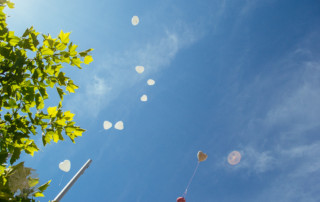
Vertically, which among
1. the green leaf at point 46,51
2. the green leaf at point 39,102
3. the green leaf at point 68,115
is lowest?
the green leaf at point 39,102

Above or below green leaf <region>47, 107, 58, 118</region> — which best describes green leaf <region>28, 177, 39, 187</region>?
below

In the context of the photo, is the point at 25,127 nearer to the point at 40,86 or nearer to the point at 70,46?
the point at 40,86

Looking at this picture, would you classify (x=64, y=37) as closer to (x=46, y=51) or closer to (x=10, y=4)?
(x=46, y=51)

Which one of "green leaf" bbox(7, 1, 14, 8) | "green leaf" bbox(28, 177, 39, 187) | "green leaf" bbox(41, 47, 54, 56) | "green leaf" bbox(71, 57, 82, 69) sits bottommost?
"green leaf" bbox(28, 177, 39, 187)

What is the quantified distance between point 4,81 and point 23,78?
261 millimetres

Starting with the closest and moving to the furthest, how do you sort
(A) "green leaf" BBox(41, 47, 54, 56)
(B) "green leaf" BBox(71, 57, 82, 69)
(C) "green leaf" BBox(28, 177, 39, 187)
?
1. (C) "green leaf" BBox(28, 177, 39, 187)
2. (A) "green leaf" BBox(41, 47, 54, 56)
3. (B) "green leaf" BBox(71, 57, 82, 69)

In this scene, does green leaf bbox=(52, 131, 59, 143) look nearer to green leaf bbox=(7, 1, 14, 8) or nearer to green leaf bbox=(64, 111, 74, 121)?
green leaf bbox=(64, 111, 74, 121)

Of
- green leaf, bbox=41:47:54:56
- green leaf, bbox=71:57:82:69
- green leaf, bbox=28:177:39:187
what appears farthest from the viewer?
green leaf, bbox=71:57:82:69

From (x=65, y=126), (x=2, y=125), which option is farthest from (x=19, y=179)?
(x=2, y=125)

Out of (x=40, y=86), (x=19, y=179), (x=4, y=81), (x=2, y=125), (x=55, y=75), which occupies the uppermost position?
(x=55, y=75)

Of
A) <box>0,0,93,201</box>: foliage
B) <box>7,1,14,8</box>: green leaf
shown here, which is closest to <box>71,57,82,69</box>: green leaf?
<box>0,0,93,201</box>: foliage

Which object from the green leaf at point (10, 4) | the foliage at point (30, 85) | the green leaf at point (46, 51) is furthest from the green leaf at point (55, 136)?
the green leaf at point (10, 4)

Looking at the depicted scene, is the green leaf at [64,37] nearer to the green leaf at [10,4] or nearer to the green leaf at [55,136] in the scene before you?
the green leaf at [10,4]

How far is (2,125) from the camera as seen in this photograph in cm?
348
